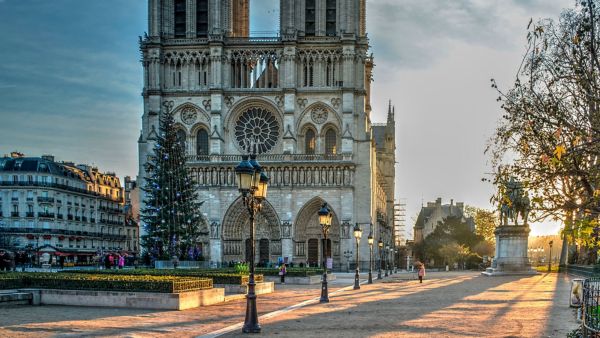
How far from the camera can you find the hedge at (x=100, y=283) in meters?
23.5

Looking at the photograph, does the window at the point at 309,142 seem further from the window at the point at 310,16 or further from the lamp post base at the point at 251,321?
the lamp post base at the point at 251,321

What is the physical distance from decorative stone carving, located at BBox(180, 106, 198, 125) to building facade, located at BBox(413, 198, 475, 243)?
5615cm

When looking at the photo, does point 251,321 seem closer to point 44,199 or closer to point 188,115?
point 188,115

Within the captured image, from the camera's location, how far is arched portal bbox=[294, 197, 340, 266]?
2896 inches

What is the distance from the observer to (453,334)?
1747cm

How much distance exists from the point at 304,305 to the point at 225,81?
5124 centimetres

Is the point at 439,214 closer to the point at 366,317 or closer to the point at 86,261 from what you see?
the point at 86,261

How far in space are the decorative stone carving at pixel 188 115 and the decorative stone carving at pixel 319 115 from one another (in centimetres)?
1175

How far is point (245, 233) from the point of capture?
2987 inches

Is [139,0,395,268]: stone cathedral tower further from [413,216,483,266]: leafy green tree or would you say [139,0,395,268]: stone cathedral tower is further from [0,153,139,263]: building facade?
[413,216,483,266]: leafy green tree

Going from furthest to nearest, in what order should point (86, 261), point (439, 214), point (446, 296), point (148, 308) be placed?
point (439, 214) < point (86, 261) < point (446, 296) < point (148, 308)

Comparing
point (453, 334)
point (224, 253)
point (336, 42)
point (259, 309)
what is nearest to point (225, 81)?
point (336, 42)

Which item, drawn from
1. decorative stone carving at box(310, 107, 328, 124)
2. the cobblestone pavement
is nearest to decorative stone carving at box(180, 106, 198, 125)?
decorative stone carving at box(310, 107, 328, 124)

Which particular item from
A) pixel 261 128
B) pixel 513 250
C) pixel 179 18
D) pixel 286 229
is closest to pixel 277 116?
pixel 261 128
